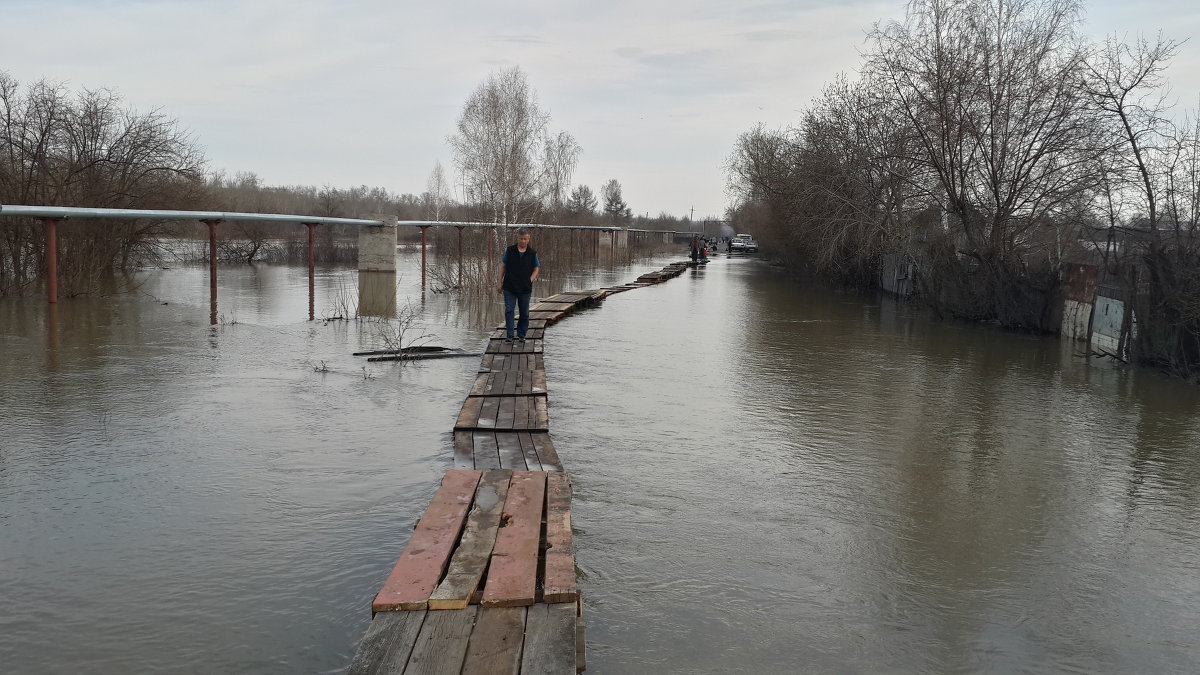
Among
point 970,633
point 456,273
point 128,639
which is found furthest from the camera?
point 456,273

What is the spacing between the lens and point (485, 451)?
6.66 metres

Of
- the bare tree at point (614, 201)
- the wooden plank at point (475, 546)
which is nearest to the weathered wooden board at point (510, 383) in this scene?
the wooden plank at point (475, 546)

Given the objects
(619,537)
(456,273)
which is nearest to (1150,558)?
(619,537)

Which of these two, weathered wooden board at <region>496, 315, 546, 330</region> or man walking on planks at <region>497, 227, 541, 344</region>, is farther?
weathered wooden board at <region>496, 315, 546, 330</region>

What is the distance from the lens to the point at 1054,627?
4355mm

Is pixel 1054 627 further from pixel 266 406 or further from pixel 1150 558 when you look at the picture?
pixel 266 406

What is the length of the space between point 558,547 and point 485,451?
218 centimetres

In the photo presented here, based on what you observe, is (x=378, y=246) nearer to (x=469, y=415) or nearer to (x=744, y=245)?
(x=469, y=415)

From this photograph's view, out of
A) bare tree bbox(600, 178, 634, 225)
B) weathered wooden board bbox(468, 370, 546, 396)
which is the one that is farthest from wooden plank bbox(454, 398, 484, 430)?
bare tree bbox(600, 178, 634, 225)

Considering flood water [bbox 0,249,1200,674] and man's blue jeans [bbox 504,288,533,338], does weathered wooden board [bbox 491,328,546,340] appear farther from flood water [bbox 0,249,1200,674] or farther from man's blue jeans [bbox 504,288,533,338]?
flood water [bbox 0,249,1200,674]

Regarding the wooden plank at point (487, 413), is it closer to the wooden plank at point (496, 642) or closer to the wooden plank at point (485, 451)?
the wooden plank at point (485, 451)

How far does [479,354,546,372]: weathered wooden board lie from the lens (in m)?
10.0

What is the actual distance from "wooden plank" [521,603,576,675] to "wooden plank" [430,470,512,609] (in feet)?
1.06

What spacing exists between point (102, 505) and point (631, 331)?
10.8 metres
